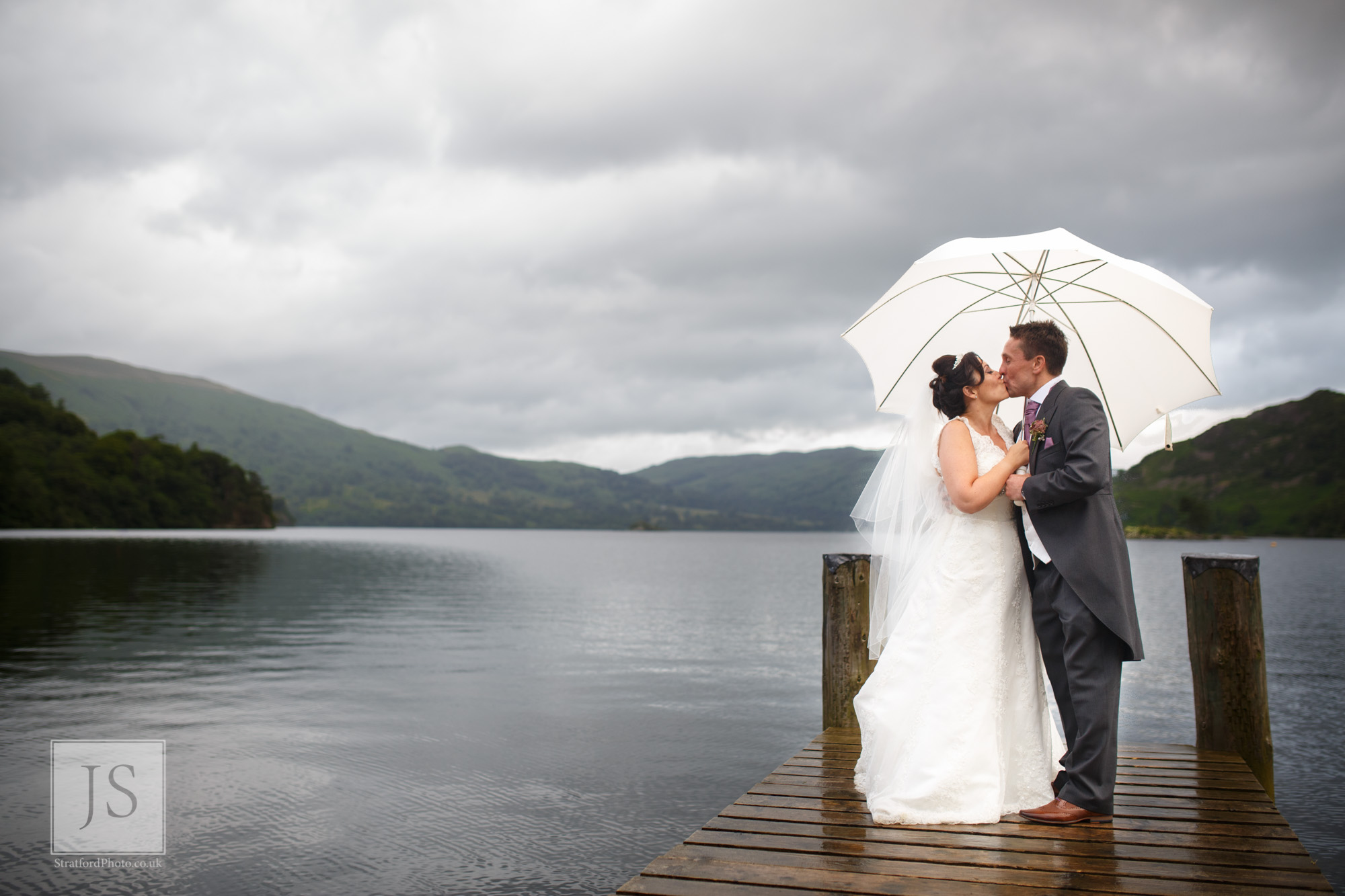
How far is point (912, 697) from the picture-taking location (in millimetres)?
5500

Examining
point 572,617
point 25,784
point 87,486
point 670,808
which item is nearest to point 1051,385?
point 670,808

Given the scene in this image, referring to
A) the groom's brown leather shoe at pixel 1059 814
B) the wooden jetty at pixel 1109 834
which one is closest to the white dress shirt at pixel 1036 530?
the groom's brown leather shoe at pixel 1059 814

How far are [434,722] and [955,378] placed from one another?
12069 millimetres

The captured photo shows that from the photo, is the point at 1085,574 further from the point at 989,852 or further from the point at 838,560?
the point at 838,560

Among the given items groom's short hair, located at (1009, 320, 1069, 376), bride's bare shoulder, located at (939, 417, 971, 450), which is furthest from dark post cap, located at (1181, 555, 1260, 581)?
bride's bare shoulder, located at (939, 417, 971, 450)

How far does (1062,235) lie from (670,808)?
27.3 feet

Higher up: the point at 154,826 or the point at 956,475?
the point at 956,475

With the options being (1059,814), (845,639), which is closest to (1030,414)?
(1059,814)

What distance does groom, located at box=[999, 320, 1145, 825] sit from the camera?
16.6 ft

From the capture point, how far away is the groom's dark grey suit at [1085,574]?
16.5 feet

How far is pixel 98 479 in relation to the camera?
347 ft

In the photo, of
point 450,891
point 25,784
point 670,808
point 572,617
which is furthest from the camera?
point 572,617

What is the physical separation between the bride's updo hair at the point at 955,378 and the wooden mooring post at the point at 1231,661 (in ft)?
10.3

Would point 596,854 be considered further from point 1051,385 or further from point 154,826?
point 1051,385
